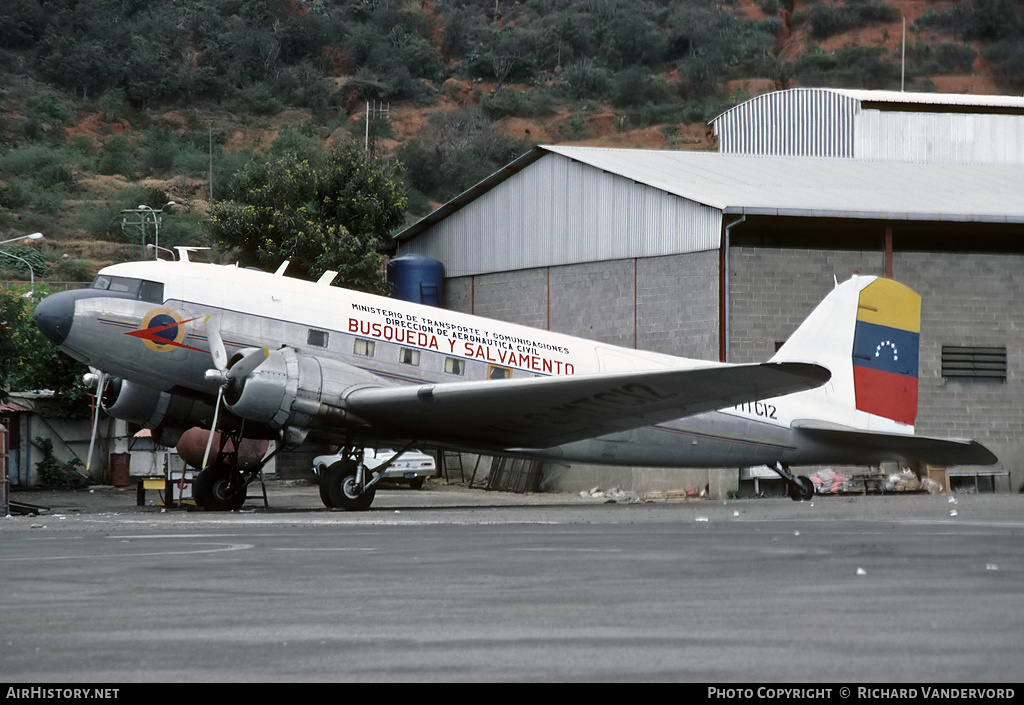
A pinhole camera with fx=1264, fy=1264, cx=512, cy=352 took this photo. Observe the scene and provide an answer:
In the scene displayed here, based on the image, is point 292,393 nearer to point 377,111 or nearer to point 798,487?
point 798,487

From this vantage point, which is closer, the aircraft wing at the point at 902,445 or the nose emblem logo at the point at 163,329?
the nose emblem logo at the point at 163,329

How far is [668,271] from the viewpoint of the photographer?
32.8 metres

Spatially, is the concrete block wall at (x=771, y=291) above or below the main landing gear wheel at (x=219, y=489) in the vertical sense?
above

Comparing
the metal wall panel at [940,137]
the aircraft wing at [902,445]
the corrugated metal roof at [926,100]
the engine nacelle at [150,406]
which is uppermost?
the corrugated metal roof at [926,100]

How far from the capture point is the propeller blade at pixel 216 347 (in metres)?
20.6

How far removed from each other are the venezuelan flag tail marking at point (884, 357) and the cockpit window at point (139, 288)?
13111 millimetres

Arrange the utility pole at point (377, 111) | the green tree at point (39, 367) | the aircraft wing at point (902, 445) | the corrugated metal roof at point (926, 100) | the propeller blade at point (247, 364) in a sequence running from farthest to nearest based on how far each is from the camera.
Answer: the utility pole at point (377, 111) < the corrugated metal roof at point (926, 100) < the green tree at point (39, 367) < the aircraft wing at point (902, 445) < the propeller blade at point (247, 364)

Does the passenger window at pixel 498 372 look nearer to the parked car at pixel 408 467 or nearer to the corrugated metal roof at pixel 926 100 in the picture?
the parked car at pixel 408 467

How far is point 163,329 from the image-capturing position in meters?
21.1

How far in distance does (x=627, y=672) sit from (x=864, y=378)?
67.4ft

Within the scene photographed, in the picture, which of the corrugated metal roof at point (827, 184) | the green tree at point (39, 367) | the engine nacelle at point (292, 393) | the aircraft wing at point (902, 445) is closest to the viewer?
the engine nacelle at point (292, 393)

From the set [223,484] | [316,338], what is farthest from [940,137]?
[223,484]

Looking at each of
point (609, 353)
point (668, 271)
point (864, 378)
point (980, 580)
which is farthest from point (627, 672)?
point (668, 271)

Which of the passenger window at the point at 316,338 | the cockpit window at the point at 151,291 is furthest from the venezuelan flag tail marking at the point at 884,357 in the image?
the cockpit window at the point at 151,291
